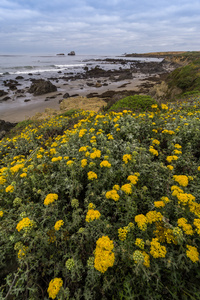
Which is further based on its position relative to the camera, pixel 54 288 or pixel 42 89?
pixel 42 89

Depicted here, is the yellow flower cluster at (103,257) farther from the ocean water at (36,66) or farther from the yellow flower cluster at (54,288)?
the ocean water at (36,66)

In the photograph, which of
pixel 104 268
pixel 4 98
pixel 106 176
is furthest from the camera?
pixel 4 98

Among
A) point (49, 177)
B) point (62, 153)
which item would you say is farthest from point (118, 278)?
point (62, 153)

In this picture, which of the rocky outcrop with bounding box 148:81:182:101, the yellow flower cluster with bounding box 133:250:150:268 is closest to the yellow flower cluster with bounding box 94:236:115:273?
the yellow flower cluster with bounding box 133:250:150:268

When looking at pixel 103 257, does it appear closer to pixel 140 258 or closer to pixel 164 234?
pixel 140 258

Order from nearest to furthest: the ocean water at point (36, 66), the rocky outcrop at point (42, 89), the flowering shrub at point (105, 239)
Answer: the flowering shrub at point (105, 239) → the rocky outcrop at point (42, 89) → the ocean water at point (36, 66)

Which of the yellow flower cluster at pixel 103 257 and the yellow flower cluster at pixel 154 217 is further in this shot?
the yellow flower cluster at pixel 154 217

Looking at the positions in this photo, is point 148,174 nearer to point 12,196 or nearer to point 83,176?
point 83,176

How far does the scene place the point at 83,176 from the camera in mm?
3355

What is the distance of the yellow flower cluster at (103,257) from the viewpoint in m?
1.61

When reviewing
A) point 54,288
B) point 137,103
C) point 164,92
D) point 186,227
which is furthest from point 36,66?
point 186,227

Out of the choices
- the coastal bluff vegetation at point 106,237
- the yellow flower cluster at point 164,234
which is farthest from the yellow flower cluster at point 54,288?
the yellow flower cluster at point 164,234

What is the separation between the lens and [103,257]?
64.9 inches

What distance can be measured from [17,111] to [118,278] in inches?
730
